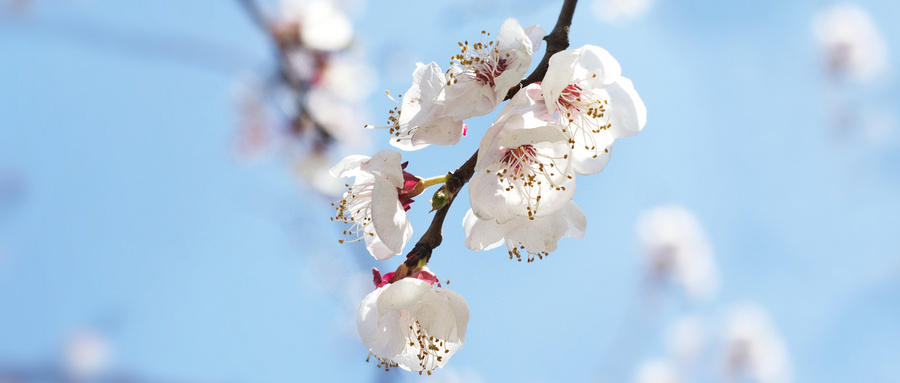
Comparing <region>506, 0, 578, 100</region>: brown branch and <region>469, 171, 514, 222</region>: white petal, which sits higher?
<region>506, 0, 578, 100</region>: brown branch

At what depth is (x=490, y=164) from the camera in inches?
31.1

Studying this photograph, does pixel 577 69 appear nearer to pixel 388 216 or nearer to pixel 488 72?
pixel 488 72

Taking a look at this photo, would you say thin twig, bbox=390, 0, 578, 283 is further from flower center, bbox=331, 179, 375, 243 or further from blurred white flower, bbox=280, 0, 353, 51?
blurred white flower, bbox=280, 0, 353, 51

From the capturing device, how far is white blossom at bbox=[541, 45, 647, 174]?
2.79 feet

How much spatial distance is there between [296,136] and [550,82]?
224 cm

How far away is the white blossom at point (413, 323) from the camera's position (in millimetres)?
815

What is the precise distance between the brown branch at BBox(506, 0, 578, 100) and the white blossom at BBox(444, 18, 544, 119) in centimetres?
3

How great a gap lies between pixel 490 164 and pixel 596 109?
20cm

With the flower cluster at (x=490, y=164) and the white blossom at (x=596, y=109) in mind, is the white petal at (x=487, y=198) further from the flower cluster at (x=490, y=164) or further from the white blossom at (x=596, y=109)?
the white blossom at (x=596, y=109)

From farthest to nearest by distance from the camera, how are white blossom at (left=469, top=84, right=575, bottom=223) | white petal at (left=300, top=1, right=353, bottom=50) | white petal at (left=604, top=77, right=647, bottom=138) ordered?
white petal at (left=300, top=1, right=353, bottom=50) < white petal at (left=604, top=77, right=647, bottom=138) < white blossom at (left=469, top=84, right=575, bottom=223)

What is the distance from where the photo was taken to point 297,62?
9.70ft

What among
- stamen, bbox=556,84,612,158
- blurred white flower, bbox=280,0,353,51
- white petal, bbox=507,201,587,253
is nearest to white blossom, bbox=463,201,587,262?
white petal, bbox=507,201,587,253

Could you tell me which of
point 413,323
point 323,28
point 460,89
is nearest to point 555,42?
point 460,89

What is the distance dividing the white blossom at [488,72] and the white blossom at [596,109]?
78 millimetres
